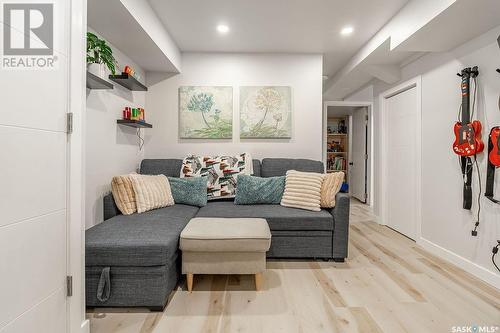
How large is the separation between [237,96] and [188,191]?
4.74 feet

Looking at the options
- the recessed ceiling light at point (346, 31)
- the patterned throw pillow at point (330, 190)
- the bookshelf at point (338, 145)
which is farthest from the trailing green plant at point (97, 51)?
the bookshelf at point (338, 145)

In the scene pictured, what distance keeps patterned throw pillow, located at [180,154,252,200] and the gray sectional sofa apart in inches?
5.4

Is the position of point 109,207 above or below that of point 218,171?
below

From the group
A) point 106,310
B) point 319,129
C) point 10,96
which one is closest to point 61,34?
point 10,96

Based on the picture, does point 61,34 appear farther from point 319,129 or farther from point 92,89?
point 319,129

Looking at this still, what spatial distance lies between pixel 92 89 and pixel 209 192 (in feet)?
4.89

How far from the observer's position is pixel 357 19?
2.52 meters

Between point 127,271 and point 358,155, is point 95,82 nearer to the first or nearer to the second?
point 127,271

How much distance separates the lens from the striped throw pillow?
2.46m

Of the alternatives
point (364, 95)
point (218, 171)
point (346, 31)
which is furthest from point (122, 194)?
point (364, 95)

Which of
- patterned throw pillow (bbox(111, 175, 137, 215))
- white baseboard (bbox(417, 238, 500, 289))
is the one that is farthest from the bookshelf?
patterned throw pillow (bbox(111, 175, 137, 215))

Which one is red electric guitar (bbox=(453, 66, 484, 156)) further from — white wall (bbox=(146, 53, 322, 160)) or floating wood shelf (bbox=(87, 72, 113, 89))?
floating wood shelf (bbox=(87, 72, 113, 89))

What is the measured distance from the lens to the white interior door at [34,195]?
95cm

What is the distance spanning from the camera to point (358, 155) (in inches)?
209
